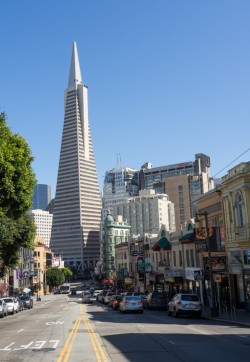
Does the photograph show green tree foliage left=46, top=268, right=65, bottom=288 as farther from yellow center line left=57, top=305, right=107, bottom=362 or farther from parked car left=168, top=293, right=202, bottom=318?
yellow center line left=57, top=305, right=107, bottom=362

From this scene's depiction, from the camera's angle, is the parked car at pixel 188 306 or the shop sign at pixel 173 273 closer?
the parked car at pixel 188 306

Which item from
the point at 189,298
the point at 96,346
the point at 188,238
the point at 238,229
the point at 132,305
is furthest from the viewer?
the point at 188,238

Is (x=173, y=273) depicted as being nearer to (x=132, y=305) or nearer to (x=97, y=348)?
(x=132, y=305)

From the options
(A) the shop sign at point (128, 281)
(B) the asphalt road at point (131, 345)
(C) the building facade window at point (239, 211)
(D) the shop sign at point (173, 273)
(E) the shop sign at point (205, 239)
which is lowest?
(B) the asphalt road at point (131, 345)

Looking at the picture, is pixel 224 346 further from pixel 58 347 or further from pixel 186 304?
pixel 186 304

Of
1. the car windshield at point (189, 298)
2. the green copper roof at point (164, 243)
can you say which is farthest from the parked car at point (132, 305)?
the green copper roof at point (164, 243)

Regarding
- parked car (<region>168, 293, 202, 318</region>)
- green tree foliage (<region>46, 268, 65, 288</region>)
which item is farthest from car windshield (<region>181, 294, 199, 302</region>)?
green tree foliage (<region>46, 268, 65, 288</region>)

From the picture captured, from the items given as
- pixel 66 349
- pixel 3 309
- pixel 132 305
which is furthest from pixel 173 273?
pixel 66 349

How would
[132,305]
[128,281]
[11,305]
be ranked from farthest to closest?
[128,281] < [11,305] < [132,305]

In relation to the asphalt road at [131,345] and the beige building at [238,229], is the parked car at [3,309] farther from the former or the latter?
the asphalt road at [131,345]

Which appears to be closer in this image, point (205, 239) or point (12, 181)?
point (12, 181)

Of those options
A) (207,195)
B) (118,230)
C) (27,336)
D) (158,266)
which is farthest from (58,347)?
(118,230)

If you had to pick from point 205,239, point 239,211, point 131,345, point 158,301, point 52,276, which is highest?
point 239,211

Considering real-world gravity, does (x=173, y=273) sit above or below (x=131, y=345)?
above
